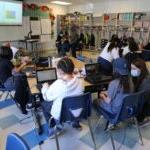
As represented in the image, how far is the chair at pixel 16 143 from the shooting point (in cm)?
103

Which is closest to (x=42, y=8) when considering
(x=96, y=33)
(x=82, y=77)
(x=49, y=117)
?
(x=96, y=33)

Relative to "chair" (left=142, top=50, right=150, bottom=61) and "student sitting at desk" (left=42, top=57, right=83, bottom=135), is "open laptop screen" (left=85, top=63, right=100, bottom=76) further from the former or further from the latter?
"chair" (left=142, top=50, right=150, bottom=61)

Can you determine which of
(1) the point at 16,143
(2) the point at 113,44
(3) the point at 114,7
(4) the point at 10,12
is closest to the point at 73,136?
(1) the point at 16,143

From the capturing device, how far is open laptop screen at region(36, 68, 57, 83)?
8.38 feet

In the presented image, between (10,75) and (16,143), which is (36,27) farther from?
(16,143)

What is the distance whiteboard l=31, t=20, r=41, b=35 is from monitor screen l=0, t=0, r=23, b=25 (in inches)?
37.9

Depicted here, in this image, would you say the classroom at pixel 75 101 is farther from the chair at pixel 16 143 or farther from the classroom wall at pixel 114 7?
the classroom wall at pixel 114 7

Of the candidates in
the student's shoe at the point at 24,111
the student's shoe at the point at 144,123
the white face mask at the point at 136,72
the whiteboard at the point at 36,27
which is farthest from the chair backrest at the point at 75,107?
the whiteboard at the point at 36,27

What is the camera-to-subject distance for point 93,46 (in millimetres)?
9094

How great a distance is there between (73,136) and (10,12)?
6703 millimetres

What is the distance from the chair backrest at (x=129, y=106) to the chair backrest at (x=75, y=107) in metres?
0.35

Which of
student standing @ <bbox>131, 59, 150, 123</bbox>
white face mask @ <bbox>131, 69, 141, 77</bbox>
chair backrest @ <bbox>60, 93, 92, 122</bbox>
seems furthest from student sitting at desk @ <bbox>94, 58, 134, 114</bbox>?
white face mask @ <bbox>131, 69, 141, 77</bbox>

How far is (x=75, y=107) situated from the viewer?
2.01 m

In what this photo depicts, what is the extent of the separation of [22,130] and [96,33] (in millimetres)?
7297
